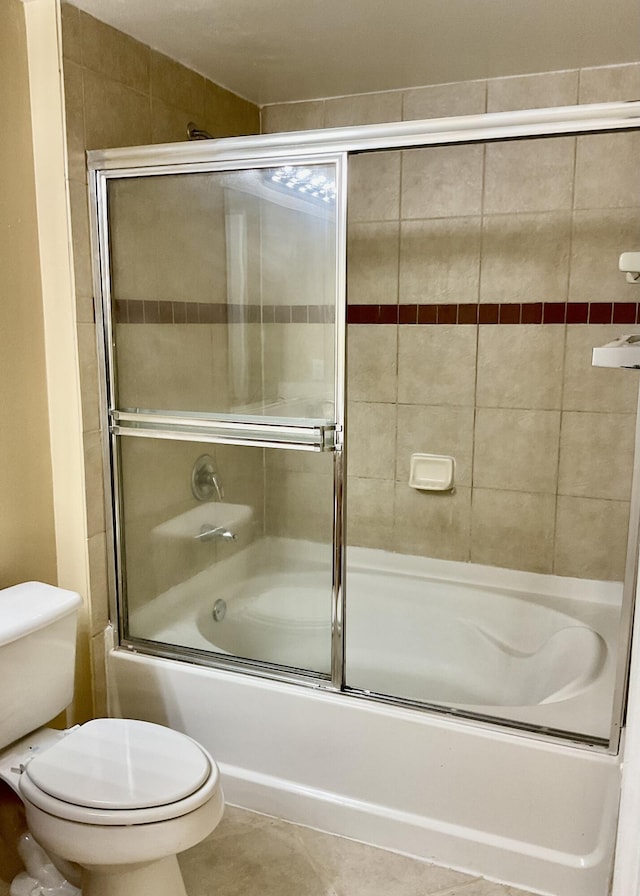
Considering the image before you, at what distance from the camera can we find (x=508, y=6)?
6.09 ft

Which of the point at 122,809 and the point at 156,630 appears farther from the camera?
the point at 156,630

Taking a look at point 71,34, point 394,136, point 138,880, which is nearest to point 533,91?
point 394,136

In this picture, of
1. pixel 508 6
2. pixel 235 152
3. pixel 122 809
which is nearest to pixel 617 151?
pixel 508 6

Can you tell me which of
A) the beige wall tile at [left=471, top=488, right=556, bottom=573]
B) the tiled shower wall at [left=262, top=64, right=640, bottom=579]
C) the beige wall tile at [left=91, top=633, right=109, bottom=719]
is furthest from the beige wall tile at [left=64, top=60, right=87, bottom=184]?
the beige wall tile at [left=471, top=488, right=556, bottom=573]

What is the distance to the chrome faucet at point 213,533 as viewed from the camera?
7.69 feet

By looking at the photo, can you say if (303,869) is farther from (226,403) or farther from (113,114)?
(113,114)

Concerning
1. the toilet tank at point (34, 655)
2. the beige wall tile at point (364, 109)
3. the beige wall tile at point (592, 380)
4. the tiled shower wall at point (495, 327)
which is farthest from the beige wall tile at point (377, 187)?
the toilet tank at point (34, 655)

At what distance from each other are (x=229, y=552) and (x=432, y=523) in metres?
0.78

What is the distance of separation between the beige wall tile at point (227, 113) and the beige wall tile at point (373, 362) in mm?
810

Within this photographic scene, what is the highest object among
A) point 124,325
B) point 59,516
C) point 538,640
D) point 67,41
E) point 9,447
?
point 67,41

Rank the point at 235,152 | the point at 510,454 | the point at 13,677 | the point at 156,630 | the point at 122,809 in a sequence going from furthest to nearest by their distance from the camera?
the point at 510,454 < the point at 156,630 < the point at 235,152 < the point at 13,677 < the point at 122,809

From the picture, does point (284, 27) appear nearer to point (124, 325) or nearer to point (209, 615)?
point (124, 325)

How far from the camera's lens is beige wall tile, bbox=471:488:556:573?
256cm

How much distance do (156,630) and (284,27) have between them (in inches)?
69.2
